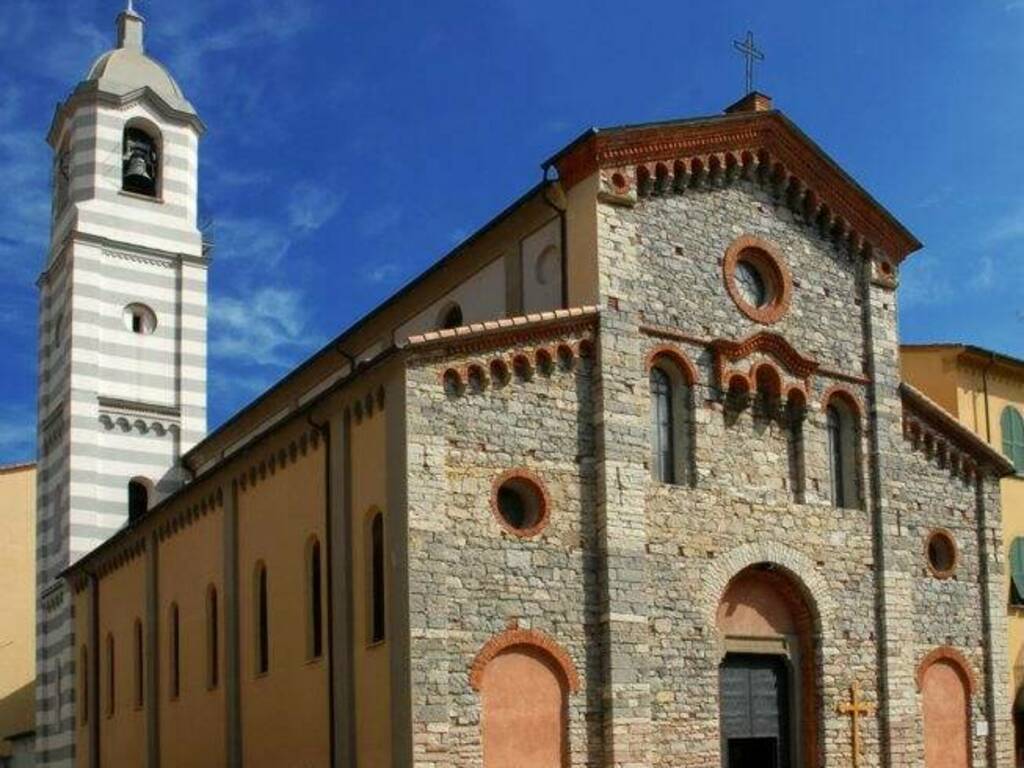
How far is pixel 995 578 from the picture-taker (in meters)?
26.6

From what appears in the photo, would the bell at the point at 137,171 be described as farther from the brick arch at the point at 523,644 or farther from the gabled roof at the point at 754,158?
the brick arch at the point at 523,644

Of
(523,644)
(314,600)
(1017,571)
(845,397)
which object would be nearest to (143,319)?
(314,600)

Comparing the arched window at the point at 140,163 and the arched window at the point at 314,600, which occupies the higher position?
the arched window at the point at 140,163

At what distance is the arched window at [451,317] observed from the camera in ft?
85.6

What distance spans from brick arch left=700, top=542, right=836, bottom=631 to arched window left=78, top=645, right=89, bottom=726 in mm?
16054

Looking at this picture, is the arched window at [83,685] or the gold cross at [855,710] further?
the arched window at [83,685]

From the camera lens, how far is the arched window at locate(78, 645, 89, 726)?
108 ft

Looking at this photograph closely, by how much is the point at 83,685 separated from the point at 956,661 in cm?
1828

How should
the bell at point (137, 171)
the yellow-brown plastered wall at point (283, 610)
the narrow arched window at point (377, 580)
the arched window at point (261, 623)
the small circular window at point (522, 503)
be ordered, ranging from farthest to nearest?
the bell at point (137, 171)
the arched window at point (261, 623)
the yellow-brown plastered wall at point (283, 610)
the small circular window at point (522, 503)
the narrow arched window at point (377, 580)

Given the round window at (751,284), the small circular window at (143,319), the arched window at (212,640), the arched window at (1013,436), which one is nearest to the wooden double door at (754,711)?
the round window at (751,284)

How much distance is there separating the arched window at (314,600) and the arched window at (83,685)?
12.0 meters

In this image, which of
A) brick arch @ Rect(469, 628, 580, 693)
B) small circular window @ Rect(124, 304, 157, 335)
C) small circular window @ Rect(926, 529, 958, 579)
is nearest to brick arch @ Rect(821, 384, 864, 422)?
small circular window @ Rect(926, 529, 958, 579)

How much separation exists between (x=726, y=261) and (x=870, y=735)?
25.1ft

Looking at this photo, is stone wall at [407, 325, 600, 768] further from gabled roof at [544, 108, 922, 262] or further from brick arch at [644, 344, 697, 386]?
gabled roof at [544, 108, 922, 262]
